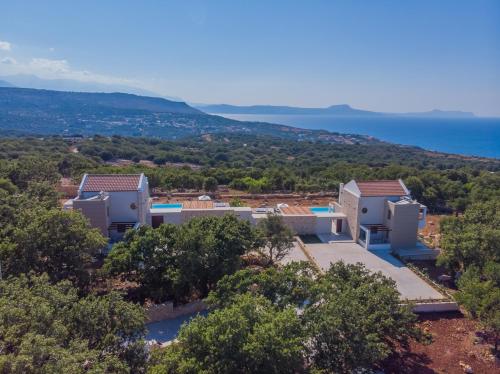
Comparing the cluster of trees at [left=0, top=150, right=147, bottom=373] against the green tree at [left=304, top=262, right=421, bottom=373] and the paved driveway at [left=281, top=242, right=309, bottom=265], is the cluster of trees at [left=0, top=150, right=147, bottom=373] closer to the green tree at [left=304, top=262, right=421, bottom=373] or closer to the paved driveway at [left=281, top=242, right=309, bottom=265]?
the green tree at [left=304, top=262, right=421, bottom=373]

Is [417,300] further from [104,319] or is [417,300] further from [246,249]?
[104,319]

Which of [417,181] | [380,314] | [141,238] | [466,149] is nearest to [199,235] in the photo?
[141,238]

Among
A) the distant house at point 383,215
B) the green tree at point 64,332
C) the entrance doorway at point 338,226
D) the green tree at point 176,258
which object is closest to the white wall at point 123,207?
the green tree at point 176,258

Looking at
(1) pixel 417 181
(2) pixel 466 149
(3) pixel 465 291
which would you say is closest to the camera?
(3) pixel 465 291

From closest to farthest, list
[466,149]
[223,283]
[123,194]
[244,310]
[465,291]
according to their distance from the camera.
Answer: [244,310] < [223,283] < [465,291] < [123,194] < [466,149]

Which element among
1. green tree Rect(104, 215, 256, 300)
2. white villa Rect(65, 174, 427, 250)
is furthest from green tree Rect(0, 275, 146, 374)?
white villa Rect(65, 174, 427, 250)

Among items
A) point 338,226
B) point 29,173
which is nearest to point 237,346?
point 338,226

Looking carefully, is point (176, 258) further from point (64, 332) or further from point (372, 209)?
point (372, 209)
